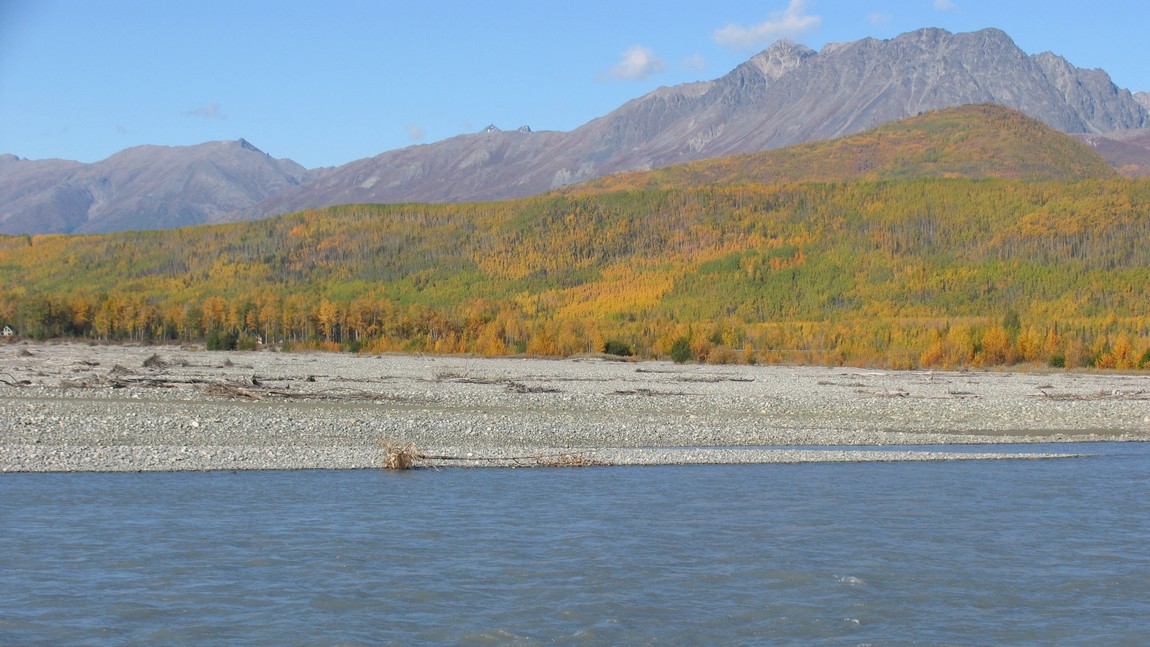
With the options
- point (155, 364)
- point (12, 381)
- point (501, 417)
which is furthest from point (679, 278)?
point (501, 417)

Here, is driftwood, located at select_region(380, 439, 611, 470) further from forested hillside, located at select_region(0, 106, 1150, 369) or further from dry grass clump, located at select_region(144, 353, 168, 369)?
forested hillside, located at select_region(0, 106, 1150, 369)

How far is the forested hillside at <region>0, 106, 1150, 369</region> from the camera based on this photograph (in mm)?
97812

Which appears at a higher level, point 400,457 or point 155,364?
point 155,364

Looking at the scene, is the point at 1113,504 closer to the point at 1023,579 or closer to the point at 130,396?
the point at 1023,579

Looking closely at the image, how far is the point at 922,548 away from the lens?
19141 millimetres

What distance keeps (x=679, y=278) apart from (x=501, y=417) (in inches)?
4616

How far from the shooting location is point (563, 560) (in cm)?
1773

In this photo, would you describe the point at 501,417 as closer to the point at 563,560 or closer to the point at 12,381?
the point at 563,560

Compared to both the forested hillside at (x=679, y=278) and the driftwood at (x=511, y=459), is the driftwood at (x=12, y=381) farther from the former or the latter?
the forested hillside at (x=679, y=278)

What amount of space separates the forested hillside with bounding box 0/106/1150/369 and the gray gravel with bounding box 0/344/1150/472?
32.9 meters

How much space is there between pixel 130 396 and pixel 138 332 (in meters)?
80.2

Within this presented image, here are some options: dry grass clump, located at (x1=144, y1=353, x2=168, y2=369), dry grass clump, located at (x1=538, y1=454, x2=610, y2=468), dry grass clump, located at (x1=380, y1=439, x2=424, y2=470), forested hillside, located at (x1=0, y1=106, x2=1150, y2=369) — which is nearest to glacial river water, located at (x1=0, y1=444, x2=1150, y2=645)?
dry grass clump, located at (x1=380, y1=439, x2=424, y2=470)

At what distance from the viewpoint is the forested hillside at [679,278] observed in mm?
97812

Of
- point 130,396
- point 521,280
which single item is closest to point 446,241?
point 521,280
